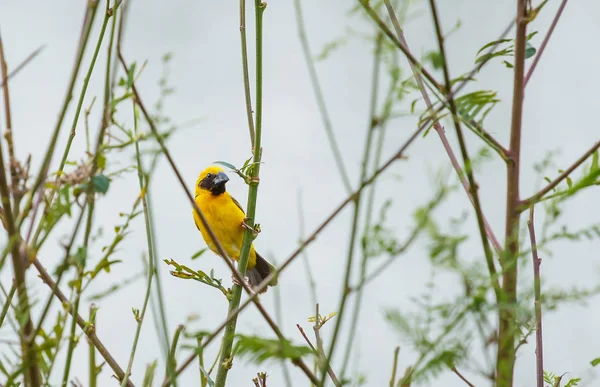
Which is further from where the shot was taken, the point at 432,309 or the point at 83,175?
the point at 83,175

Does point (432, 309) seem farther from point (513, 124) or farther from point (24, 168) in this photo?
point (24, 168)

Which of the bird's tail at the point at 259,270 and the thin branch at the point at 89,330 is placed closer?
the thin branch at the point at 89,330

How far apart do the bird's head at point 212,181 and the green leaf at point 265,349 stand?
393 cm

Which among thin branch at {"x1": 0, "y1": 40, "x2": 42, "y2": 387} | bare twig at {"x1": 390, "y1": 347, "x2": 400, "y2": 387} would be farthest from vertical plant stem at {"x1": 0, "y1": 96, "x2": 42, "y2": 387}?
bare twig at {"x1": 390, "y1": 347, "x2": 400, "y2": 387}

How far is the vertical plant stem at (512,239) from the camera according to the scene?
913 mm

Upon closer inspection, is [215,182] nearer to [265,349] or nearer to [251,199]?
[251,199]

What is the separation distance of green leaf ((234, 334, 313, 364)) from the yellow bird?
133 inches

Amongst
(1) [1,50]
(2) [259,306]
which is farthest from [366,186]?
(1) [1,50]

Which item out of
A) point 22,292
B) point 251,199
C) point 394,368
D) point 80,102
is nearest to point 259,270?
point 251,199

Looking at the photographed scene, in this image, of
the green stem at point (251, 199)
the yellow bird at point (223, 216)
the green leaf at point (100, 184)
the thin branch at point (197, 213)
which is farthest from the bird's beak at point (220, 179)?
the green leaf at point (100, 184)

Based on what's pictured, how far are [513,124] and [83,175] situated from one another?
0.56 metres

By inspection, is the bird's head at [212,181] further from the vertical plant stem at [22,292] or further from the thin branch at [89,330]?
the vertical plant stem at [22,292]

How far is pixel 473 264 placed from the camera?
934mm

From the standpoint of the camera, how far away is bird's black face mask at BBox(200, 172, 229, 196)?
16.3 feet
